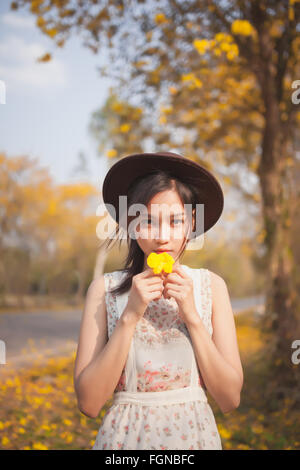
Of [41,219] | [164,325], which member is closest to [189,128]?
[164,325]

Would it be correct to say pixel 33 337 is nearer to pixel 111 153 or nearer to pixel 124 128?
pixel 111 153

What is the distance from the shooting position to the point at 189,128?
6.92 metres

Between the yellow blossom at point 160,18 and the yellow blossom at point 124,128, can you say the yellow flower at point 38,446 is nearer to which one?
the yellow blossom at point 124,128

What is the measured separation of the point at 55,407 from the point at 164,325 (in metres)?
3.48

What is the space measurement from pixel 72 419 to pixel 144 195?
3293 millimetres

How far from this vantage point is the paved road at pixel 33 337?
23.0 ft

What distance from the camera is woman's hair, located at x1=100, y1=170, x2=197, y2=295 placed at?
4.89ft

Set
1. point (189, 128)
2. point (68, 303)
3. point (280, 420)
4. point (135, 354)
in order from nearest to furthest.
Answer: point (135, 354), point (280, 420), point (189, 128), point (68, 303)

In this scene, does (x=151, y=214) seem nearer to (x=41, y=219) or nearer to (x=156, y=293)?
(x=156, y=293)

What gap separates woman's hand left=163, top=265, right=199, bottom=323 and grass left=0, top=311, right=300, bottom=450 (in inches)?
95.2

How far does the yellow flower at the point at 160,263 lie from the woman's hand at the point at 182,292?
0.03 meters

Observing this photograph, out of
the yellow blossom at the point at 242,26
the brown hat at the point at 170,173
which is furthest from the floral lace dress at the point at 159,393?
the yellow blossom at the point at 242,26

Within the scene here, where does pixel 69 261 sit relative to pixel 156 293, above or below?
below

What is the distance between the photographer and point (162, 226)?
4.67 ft
